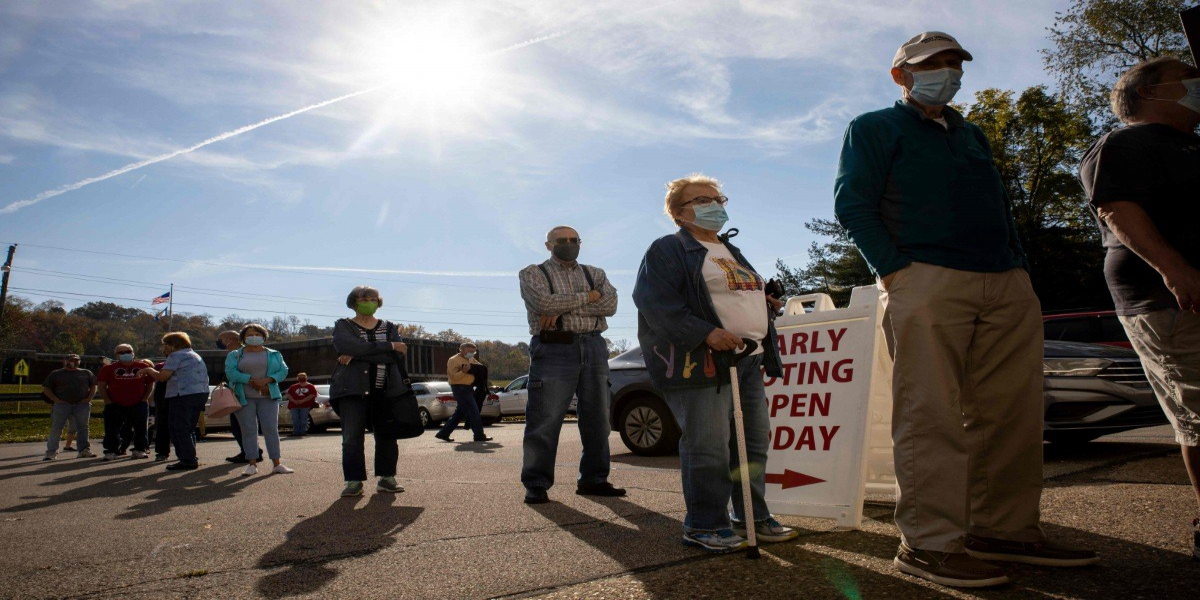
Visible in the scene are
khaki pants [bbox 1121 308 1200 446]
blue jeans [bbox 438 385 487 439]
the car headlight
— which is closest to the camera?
khaki pants [bbox 1121 308 1200 446]

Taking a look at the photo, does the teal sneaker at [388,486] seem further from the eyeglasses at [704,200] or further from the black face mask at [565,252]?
the eyeglasses at [704,200]

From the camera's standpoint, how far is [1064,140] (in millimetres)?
31844

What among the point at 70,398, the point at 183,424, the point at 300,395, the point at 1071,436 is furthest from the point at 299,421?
the point at 1071,436

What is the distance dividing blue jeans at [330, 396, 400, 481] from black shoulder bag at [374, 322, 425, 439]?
0.04 m

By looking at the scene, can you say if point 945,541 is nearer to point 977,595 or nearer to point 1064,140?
point 977,595

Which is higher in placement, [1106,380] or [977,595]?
[1106,380]

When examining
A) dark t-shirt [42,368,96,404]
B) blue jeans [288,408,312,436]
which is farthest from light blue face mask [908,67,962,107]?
blue jeans [288,408,312,436]

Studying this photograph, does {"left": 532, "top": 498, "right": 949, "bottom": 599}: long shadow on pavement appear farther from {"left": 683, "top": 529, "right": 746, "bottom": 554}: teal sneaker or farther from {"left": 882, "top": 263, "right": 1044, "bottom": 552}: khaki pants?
{"left": 882, "top": 263, "right": 1044, "bottom": 552}: khaki pants

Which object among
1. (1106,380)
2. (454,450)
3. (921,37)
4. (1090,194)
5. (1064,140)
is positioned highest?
(1064,140)

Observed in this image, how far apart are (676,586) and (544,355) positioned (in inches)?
117

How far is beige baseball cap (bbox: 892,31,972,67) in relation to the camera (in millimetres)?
3211

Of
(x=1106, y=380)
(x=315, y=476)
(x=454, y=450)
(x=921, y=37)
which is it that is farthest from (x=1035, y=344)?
(x=454, y=450)

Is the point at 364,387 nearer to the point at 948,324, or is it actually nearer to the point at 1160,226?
the point at 948,324

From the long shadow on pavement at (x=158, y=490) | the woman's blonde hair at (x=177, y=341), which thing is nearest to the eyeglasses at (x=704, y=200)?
the long shadow on pavement at (x=158, y=490)
